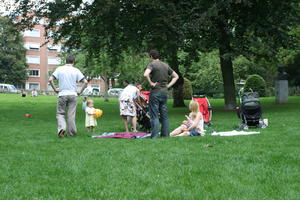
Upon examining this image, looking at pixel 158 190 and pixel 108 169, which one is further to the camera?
pixel 108 169

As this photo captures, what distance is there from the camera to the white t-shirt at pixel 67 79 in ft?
39.2

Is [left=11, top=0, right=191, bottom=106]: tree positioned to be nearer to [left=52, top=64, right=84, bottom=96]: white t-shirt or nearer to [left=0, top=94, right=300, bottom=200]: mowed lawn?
[left=52, top=64, right=84, bottom=96]: white t-shirt

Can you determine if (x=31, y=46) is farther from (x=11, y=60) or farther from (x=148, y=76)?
(x=148, y=76)

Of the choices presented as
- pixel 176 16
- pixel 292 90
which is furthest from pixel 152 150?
pixel 292 90

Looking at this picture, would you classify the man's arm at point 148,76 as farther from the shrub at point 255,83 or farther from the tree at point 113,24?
the shrub at point 255,83

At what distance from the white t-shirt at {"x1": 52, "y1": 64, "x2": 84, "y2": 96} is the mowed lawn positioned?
81.1 inches

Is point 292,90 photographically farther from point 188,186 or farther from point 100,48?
point 188,186

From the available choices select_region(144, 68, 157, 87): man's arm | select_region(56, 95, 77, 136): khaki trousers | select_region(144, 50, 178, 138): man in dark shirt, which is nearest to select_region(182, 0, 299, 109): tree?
select_region(144, 50, 178, 138): man in dark shirt

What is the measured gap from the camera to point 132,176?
6.21 meters

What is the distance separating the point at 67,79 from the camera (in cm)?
1197

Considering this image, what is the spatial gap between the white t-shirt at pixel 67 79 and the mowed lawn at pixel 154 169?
81.1 inches

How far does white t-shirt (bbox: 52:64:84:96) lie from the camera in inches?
471

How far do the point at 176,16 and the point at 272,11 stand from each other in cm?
465

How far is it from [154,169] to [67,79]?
5928 millimetres
